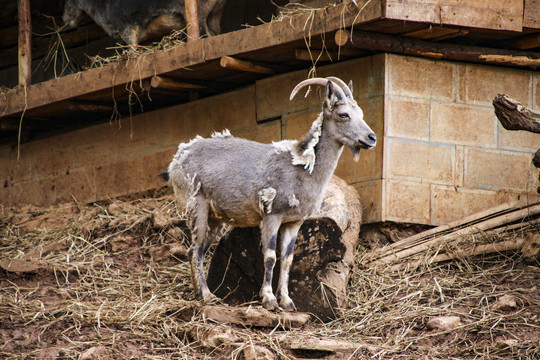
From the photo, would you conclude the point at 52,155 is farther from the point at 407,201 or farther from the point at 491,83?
the point at 491,83

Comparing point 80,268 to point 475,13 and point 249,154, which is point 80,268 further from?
point 475,13

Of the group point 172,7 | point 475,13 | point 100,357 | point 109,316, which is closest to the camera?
point 100,357

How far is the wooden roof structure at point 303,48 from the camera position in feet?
31.8

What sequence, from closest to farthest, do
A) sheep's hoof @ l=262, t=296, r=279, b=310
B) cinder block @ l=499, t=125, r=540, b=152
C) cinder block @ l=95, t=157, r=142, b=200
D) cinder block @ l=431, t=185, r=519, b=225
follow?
sheep's hoof @ l=262, t=296, r=279, b=310 → cinder block @ l=431, t=185, r=519, b=225 → cinder block @ l=499, t=125, r=540, b=152 → cinder block @ l=95, t=157, r=142, b=200

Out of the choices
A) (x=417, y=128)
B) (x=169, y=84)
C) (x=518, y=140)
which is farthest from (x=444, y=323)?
(x=169, y=84)

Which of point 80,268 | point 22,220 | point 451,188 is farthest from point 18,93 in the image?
point 451,188

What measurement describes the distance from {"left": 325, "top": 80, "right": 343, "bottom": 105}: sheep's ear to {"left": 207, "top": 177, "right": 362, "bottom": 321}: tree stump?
1150 millimetres

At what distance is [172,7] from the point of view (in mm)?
11906

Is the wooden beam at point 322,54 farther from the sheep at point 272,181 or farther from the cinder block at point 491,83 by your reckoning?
the sheep at point 272,181

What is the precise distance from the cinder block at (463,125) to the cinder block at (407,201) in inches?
24.9

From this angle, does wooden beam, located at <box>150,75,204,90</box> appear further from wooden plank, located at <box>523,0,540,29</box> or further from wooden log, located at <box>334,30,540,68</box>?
wooden plank, located at <box>523,0,540,29</box>

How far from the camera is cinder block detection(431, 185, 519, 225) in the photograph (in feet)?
34.3

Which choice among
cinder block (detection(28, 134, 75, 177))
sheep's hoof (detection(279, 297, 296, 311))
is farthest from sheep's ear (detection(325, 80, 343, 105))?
cinder block (detection(28, 134, 75, 177))

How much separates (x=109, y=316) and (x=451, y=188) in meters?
4.18
